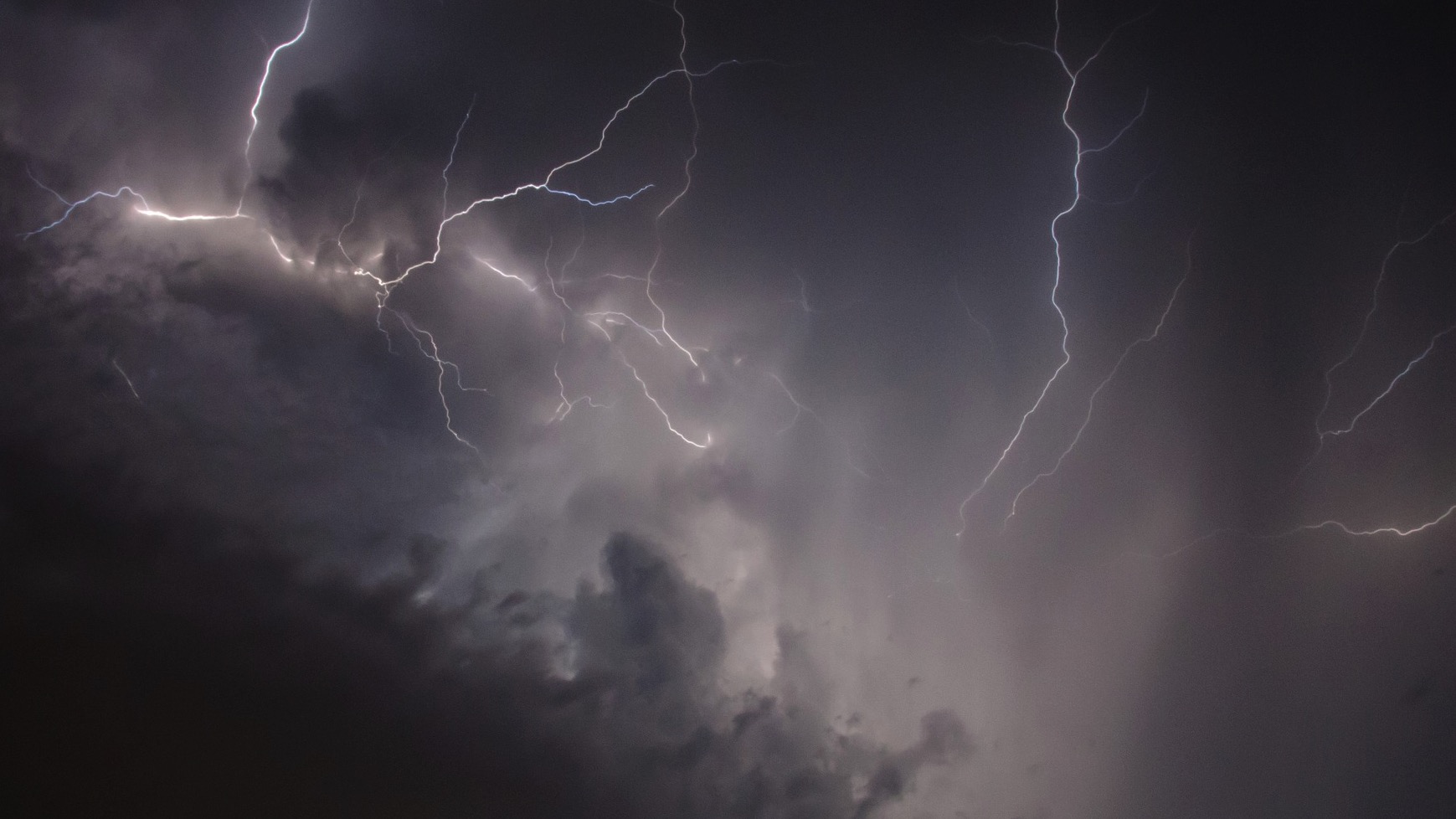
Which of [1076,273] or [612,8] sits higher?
[612,8]

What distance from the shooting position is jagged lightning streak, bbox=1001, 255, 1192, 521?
8.68 metres

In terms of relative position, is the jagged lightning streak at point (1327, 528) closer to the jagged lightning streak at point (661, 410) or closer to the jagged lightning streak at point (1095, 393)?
the jagged lightning streak at point (1095, 393)

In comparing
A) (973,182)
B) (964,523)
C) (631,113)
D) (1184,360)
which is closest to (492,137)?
(631,113)

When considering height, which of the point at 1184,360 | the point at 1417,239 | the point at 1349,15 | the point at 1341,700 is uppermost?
the point at 1349,15

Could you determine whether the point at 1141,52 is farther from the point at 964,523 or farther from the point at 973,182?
the point at 964,523

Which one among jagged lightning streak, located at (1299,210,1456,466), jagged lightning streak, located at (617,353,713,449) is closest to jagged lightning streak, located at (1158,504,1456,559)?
jagged lightning streak, located at (1299,210,1456,466)

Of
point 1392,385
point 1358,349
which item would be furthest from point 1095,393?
point 1392,385

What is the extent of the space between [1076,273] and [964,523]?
168 inches

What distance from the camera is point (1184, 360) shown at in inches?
357

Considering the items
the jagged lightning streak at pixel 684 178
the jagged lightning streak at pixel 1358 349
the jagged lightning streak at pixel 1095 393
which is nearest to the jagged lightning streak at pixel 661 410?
the jagged lightning streak at pixel 684 178

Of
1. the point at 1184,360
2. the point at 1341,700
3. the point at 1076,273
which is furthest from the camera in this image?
the point at 1341,700

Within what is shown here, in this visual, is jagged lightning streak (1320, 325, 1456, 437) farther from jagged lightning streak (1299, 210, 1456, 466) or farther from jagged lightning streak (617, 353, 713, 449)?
jagged lightning streak (617, 353, 713, 449)

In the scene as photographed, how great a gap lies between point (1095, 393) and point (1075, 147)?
3647mm

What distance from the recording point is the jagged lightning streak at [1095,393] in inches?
342
